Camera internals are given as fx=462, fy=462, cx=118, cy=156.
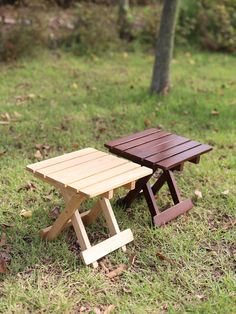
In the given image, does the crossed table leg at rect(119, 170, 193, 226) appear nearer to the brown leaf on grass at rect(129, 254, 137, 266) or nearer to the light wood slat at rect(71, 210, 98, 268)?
the brown leaf on grass at rect(129, 254, 137, 266)

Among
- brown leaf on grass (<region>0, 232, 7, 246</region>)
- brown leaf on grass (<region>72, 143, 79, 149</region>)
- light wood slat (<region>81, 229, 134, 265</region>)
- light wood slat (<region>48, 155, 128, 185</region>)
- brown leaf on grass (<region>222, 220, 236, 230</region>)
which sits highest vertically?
light wood slat (<region>48, 155, 128, 185</region>)

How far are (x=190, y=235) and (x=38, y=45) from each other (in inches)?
209

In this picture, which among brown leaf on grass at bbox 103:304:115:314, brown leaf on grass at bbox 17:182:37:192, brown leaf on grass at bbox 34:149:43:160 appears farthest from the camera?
brown leaf on grass at bbox 34:149:43:160

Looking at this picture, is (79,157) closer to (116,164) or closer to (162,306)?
(116,164)

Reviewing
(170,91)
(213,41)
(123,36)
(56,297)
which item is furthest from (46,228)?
(213,41)

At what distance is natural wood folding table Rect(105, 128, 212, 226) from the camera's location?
3385 mm

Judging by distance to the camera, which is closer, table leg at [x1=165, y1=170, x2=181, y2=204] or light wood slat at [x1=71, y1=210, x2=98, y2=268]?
light wood slat at [x1=71, y1=210, x2=98, y2=268]

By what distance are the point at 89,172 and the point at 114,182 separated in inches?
9.6

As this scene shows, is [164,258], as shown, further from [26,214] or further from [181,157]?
[26,214]

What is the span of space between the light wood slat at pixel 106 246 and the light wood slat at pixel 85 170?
0.47 m

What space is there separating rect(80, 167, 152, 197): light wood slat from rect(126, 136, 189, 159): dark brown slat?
0.26m

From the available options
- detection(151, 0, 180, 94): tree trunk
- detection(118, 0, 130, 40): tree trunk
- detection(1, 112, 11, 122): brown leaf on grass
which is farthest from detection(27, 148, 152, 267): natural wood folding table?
detection(118, 0, 130, 40): tree trunk

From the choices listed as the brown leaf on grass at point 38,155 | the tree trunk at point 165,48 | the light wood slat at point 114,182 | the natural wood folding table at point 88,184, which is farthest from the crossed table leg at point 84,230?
the tree trunk at point 165,48

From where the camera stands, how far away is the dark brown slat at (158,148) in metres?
3.45
